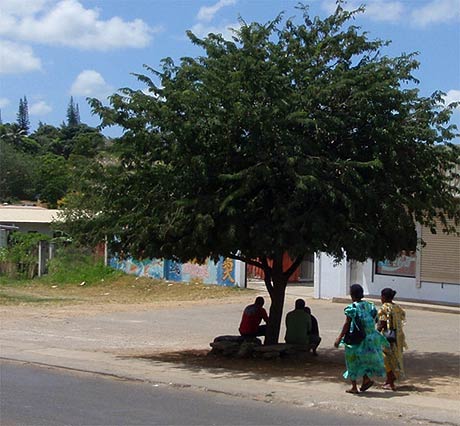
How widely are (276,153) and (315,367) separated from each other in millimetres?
3765

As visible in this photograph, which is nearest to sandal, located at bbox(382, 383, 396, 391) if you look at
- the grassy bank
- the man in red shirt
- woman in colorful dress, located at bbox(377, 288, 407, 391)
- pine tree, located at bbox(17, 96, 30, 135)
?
woman in colorful dress, located at bbox(377, 288, 407, 391)

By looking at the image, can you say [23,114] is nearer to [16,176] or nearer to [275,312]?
[16,176]

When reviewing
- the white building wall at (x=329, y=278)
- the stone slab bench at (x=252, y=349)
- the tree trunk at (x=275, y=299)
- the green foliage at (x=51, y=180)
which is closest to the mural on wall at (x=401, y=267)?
the white building wall at (x=329, y=278)

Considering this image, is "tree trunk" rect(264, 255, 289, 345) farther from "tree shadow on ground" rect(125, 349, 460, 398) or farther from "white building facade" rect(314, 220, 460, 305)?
"white building facade" rect(314, 220, 460, 305)

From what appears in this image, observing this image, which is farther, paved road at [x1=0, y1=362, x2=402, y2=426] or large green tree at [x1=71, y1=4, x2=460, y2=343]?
large green tree at [x1=71, y1=4, x2=460, y2=343]

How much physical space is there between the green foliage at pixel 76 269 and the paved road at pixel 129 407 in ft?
78.7

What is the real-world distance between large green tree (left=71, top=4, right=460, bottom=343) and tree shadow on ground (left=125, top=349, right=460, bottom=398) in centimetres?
188

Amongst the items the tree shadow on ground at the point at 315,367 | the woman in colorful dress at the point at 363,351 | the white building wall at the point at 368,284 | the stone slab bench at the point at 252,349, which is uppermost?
the white building wall at the point at 368,284

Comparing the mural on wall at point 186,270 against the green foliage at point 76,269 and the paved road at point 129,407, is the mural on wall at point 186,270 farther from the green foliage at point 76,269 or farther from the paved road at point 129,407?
the paved road at point 129,407

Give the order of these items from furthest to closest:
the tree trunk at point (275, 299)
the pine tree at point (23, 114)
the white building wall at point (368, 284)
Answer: the pine tree at point (23, 114), the white building wall at point (368, 284), the tree trunk at point (275, 299)

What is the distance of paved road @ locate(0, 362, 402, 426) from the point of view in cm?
948

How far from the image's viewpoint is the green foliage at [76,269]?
36500 millimetres

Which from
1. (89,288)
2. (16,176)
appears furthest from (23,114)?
(89,288)

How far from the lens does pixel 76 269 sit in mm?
37594
